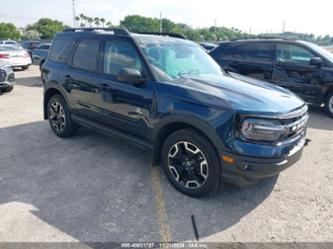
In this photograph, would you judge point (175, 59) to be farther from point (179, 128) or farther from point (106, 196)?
point (106, 196)

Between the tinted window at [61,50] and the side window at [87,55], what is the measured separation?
26 centimetres

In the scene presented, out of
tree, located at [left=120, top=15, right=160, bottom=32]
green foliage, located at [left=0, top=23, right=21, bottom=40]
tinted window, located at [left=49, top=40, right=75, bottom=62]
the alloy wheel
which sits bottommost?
the alloy wheel

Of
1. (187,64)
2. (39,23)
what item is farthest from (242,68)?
(39,23)

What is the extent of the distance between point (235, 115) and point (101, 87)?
7.10 ft

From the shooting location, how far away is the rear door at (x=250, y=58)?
749cm

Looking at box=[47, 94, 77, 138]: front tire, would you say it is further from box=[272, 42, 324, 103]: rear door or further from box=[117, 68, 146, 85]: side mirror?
box=[272, 42, 324, 103]: rear door

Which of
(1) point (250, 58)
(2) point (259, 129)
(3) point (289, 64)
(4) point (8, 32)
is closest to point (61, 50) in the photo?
(2) point (259, 129)

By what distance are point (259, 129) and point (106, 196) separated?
193 centimetres

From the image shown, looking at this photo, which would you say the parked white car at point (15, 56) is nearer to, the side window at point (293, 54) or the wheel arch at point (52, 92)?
the wheel arch at point (52, 92)

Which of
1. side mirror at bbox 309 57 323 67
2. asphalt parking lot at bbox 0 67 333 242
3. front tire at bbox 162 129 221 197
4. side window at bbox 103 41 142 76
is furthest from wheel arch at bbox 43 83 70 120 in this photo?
side mirror at bbox 309 57 323 67

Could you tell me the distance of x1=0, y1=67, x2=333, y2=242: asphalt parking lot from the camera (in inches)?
110

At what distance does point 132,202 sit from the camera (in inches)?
130

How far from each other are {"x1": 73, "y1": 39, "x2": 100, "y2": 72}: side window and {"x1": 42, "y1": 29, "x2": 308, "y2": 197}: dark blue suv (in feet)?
0.06

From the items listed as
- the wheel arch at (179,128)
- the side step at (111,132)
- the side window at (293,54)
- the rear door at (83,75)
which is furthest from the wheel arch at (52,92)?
the side window at (293,54)
